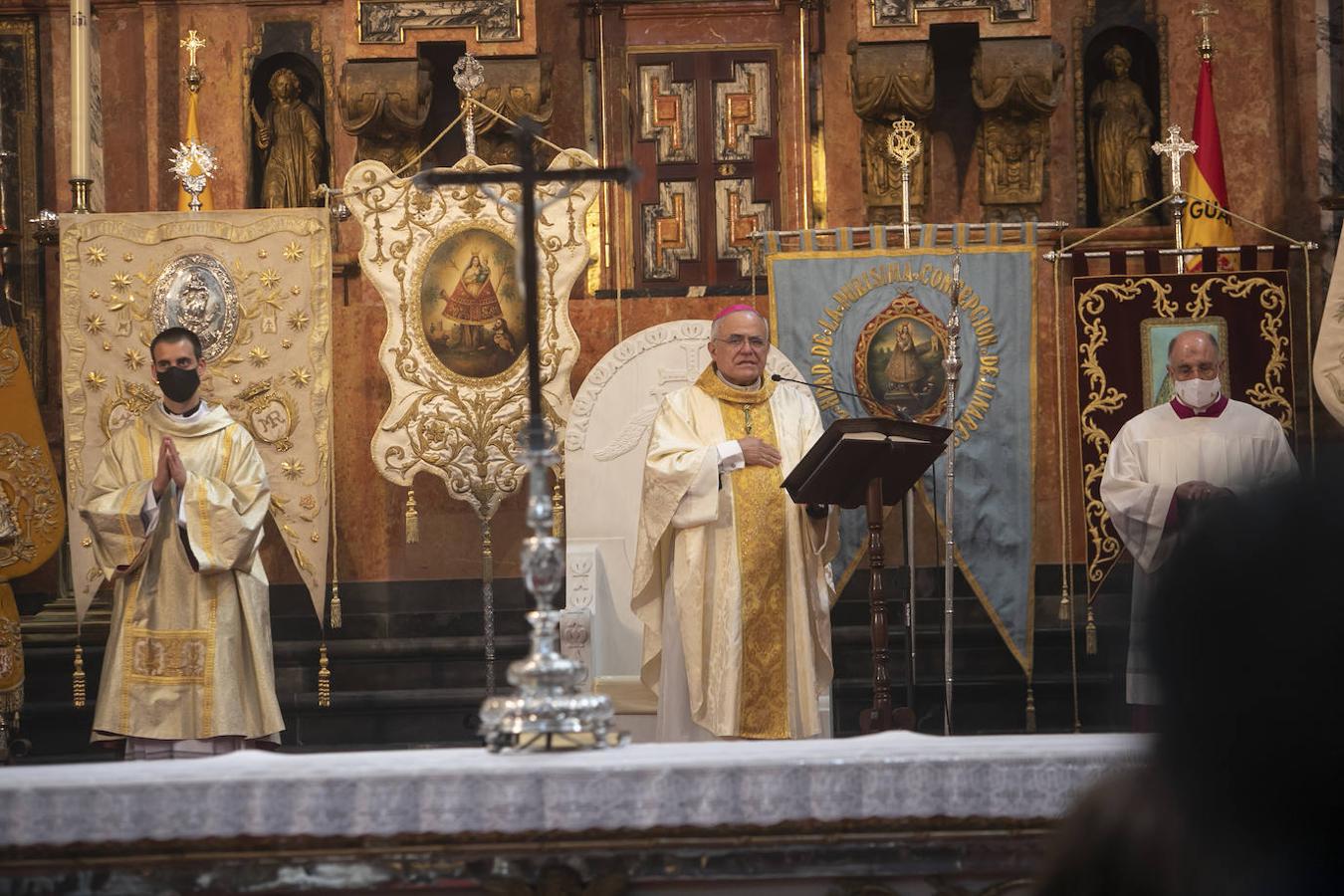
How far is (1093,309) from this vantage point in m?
8.15

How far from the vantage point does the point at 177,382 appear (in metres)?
7.21

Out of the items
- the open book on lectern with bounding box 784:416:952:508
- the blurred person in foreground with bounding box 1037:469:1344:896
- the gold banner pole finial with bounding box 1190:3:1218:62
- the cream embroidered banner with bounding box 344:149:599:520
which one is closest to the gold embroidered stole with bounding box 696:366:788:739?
the open book on lectern with bounding box 784:416:952:508

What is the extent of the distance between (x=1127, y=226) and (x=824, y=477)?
166 inches

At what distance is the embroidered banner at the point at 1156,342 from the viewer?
8062mm

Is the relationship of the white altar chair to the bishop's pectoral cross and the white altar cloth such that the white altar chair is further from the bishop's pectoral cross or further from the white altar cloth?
the white altar cloth

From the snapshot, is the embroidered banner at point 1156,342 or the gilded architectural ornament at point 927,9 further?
the gilded architectural ornament at point 927,9

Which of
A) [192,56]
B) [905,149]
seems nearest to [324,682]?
[192,56]

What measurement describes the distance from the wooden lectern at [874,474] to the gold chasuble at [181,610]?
2.42 meters

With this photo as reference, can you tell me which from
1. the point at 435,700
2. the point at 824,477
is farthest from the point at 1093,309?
the point at 435,700

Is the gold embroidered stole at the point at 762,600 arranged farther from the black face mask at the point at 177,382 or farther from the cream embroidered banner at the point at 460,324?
the black face mask at the point at 177,382

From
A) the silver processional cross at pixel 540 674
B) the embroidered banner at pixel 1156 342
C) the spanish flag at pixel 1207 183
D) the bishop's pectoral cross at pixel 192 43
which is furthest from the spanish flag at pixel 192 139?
the silver processional cross at pixel 540 674

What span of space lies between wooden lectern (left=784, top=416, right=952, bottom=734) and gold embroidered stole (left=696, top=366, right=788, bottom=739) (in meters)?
0.45

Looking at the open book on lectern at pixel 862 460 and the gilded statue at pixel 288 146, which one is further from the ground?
the gilded statue at pixel 288 146

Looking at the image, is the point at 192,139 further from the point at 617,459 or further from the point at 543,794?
the point at 543,794
